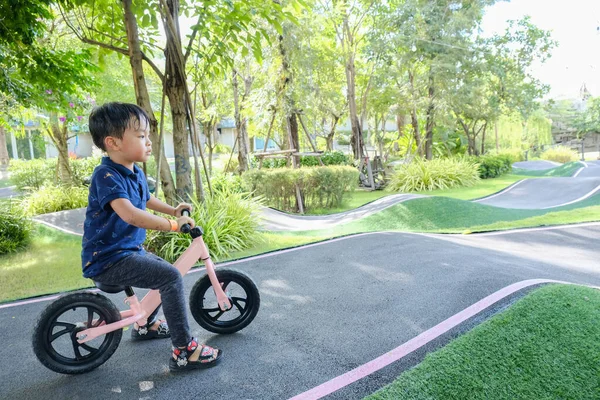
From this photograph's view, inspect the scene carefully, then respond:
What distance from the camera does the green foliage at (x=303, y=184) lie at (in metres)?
8.98

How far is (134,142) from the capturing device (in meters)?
1.99

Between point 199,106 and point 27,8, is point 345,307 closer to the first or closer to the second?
point 27,8

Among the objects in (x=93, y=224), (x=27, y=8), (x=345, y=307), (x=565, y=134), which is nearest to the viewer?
(x=93, y=224)

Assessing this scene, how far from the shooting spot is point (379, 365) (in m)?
2.05

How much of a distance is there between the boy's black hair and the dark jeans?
0.60 m

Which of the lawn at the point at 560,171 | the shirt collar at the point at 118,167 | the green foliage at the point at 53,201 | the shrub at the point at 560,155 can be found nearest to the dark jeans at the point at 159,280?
the shirt collar at the point at 118,167

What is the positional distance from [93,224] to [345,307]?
171 cm

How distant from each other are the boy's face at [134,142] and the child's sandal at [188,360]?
3.23 feet

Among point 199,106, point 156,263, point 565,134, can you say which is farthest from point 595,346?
point 565,134

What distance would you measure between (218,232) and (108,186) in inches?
122

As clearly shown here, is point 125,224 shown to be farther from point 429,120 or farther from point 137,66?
point 429,120

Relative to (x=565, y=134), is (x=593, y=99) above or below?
above

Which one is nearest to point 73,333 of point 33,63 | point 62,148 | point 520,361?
point 520,361

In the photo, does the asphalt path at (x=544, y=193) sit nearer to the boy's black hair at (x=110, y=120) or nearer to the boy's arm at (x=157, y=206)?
the boy's arm at (x=157, y=206)
